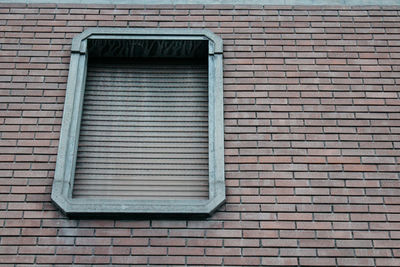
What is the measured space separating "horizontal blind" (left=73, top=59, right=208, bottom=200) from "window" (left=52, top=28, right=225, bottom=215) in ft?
0.03

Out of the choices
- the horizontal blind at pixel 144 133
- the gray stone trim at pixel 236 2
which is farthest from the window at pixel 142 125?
the gray stone trim at pixel 236 2

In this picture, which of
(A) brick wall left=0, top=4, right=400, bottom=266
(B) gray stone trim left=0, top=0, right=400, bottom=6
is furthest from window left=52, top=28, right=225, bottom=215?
(B) gray stone trim left=0, top=0, right=400, bottom=6

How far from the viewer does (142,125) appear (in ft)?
18.2

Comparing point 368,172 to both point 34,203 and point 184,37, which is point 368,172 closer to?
point 184,37

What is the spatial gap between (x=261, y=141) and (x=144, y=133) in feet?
4.23

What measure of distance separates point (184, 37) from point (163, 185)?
1.80 meters

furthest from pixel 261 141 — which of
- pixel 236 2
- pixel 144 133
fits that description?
pixel 236 2

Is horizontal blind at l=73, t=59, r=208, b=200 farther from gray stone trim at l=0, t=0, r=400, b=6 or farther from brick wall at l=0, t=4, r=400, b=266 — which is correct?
gray stone trim at l=0, t=0, r=400, b=6

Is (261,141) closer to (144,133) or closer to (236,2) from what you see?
(144,133)

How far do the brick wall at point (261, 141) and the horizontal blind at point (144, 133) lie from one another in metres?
0.34

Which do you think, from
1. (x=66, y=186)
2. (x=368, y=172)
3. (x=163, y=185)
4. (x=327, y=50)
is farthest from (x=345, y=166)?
(x=66, y=186)

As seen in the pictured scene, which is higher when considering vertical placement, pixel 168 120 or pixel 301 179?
pixel 168 120

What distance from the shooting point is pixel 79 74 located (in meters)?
5.59

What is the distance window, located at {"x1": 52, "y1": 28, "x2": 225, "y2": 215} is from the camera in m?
5.00
